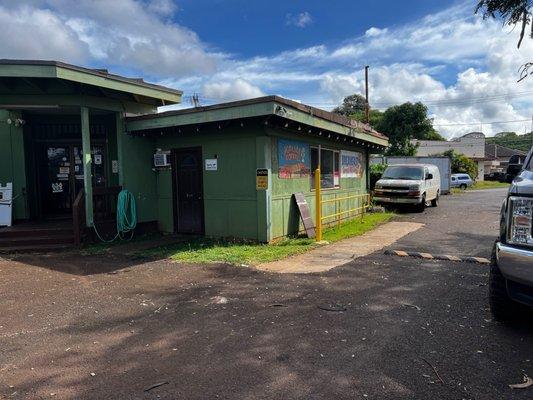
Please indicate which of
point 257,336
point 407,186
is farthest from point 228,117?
point 407,186

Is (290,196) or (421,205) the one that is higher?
(290,196)

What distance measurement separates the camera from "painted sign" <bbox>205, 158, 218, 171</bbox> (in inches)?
385

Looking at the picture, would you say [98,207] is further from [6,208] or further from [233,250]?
[233,250]

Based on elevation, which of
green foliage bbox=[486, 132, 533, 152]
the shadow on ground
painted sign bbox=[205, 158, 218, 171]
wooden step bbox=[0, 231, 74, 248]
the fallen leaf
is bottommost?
the fallen leaf

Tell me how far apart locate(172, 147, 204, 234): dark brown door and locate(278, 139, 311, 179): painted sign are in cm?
200

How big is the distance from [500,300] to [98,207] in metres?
8.72

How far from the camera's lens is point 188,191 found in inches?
412

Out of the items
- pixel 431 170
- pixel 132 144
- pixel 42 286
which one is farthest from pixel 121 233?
pixel 431 170

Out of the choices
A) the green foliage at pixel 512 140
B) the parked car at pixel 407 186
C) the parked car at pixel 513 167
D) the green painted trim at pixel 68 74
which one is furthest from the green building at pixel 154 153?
the green foliage at pixel 512 140

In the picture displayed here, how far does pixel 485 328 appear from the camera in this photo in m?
4.28

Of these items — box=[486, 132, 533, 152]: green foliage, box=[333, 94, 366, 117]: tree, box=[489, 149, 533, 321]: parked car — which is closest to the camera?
box=[489, 149, 533, 321]: parked car

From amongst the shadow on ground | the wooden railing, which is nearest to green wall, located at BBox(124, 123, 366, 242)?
the wooden railing

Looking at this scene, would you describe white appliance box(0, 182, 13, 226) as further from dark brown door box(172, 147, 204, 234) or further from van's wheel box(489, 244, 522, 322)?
van's wheel box(489, 244, 522, 322)

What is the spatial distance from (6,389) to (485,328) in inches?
171
